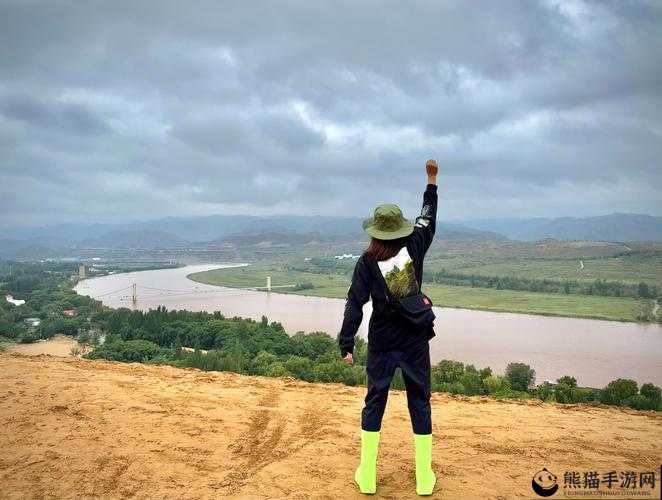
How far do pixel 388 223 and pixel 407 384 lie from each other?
108cm

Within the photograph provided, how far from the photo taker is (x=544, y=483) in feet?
10.9

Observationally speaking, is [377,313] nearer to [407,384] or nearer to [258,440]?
[407,384]

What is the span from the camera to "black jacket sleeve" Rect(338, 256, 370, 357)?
3.32 metres

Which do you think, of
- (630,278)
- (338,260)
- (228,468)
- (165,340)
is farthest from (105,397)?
(338,260)

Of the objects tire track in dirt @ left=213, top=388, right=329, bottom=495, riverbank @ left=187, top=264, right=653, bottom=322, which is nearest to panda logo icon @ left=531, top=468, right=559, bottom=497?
tire track in dirt @ left=213, top=388, right=329, bottom=495

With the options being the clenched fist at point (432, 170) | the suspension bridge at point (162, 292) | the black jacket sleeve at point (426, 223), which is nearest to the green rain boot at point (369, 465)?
the black jacket sleeve at point (426, 223)

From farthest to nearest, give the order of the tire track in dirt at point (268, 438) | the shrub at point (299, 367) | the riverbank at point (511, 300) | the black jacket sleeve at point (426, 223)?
the riverbank at point (511, 300) < the shrub at point (299, 367) < the tire track in dirt at point (268, 438) < the black jacket sleeve at point (426, 223)

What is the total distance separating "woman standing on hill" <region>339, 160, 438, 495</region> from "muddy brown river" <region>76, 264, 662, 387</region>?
810 inches

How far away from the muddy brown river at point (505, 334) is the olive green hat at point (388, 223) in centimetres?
2084

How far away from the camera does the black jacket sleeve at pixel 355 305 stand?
332 centimetres

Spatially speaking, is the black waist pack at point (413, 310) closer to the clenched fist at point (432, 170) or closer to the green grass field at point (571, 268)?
the clenched fist at point (432, 170)

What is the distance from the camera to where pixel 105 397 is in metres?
5.32

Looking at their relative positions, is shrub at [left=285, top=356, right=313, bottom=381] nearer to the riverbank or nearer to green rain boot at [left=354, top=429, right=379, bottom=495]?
green rain boot at [left=354, top=429, right=379, bottom=495]

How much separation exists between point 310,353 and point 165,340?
10.5 meters
